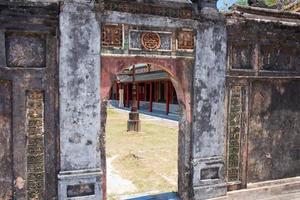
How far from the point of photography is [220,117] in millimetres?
5914

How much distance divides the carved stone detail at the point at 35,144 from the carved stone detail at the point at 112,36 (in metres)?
1.32

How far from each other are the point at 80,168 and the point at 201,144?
2.23 meters

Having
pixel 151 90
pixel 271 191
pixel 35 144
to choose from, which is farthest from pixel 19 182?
pixel 151 90

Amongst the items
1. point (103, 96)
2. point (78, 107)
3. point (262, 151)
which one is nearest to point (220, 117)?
point (262, 151)

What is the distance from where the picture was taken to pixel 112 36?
5.12 m


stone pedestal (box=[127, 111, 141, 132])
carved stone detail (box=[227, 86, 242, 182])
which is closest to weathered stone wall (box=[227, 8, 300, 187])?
carved stone detail (box=[227, 86, 242, 182])

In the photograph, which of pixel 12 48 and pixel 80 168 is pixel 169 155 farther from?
pixel 12 48

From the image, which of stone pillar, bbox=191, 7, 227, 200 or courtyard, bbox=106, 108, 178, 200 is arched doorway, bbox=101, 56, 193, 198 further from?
courtyard, bbox=106, 108, 178, 200

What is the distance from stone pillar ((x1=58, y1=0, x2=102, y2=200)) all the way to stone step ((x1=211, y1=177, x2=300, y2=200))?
2611 mm

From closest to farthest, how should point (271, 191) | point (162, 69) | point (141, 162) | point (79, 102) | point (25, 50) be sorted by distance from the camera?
point (25, 50) < point (79, 102) < point (162, 69) < point (271, 191) < point (141, 162)

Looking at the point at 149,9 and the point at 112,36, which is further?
the point at 149,9

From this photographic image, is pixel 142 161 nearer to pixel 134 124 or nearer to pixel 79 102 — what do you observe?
pixel 79 102

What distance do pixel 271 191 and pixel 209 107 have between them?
2.37 metres

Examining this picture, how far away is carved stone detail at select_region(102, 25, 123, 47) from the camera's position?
16.6ft
